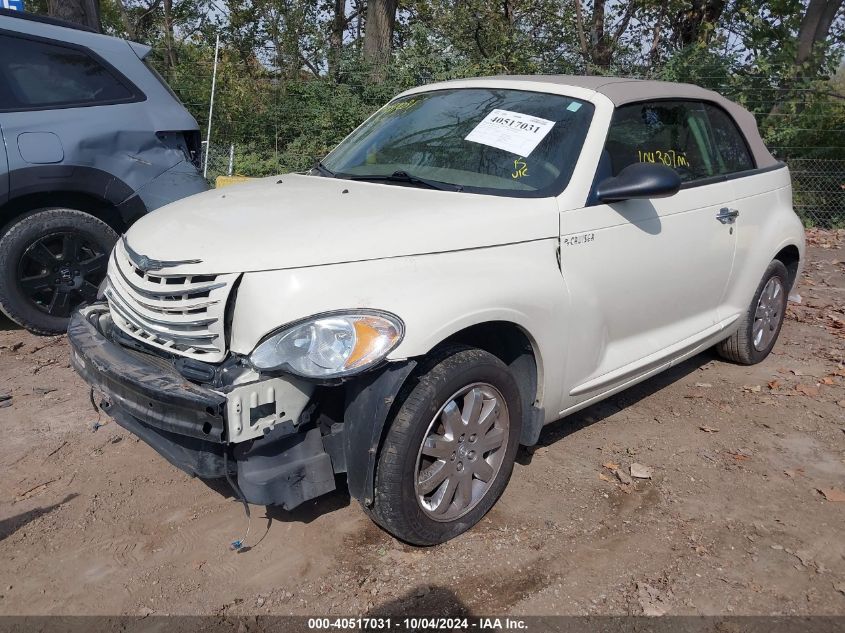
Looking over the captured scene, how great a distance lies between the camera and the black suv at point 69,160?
5.15m

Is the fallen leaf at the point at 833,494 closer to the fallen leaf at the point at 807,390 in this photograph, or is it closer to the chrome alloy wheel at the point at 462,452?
the fallen leaf at the point at 807,390

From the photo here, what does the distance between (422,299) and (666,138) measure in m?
2.24

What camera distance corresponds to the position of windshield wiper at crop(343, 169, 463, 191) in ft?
11.5

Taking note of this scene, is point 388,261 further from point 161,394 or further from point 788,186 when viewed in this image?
point 788,186

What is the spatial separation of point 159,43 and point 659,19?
12222mm

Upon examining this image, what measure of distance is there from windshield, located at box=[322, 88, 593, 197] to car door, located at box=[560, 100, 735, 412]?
0.23 meters

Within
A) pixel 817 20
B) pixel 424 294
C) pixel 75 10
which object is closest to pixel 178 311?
pixel 424 294

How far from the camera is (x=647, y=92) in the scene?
4164 mm

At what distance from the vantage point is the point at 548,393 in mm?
3449

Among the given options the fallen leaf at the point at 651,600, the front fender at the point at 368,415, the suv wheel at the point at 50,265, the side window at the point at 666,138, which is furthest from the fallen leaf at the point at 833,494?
the suv wheel at the point at 50,265

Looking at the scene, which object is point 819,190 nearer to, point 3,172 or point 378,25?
point 378,25

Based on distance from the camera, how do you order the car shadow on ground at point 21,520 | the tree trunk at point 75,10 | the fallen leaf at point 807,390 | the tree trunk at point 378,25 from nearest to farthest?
the car shadow on ground at point 21,520 → the fallen leaf at point 807,390 → the tree trunk at point 75,10 → the tree trunk at point 378,25

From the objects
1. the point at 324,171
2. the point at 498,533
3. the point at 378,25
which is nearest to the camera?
the point at 498,533

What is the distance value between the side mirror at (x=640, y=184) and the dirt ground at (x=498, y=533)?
4.54 ft
